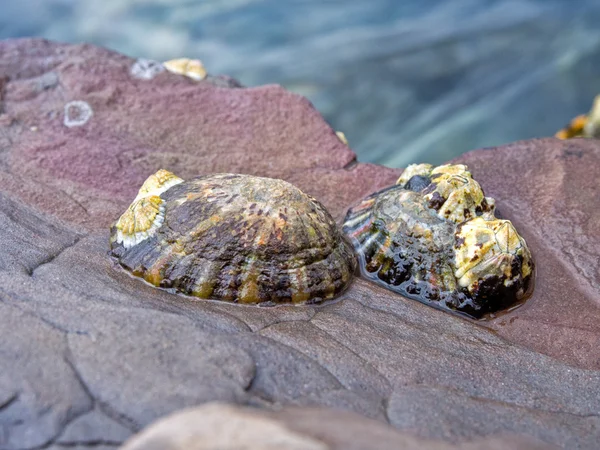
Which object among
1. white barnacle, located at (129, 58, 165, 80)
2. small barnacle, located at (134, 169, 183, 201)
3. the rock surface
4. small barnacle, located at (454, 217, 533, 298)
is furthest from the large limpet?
white barnacle, located at (129, 58, 165, 80)

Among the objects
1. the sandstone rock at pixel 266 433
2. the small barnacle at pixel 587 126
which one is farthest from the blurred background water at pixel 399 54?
the sandstone rock at pixel 266 433

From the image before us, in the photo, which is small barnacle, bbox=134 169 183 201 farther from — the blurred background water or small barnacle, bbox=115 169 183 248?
the blurred background water

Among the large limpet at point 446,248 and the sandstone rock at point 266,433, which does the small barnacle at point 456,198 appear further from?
the sandstone rock at point 266,433

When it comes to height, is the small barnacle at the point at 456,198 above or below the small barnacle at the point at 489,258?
above

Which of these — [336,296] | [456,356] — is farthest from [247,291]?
[456,356]

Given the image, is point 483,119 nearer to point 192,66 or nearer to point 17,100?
point 192,66
